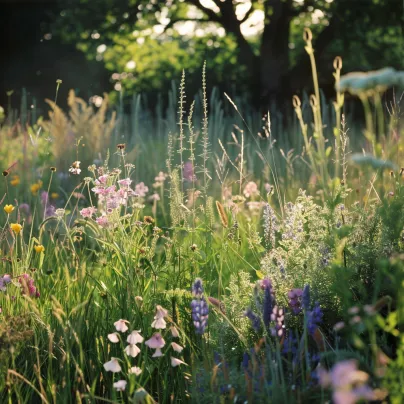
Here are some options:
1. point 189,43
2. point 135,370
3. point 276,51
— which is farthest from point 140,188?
point 189,43

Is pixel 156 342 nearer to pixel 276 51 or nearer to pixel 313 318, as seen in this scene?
pixel 313 318

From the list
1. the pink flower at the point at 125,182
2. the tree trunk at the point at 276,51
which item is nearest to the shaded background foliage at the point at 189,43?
the tree trunk at the point at 276,51

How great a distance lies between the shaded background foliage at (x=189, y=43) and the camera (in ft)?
48.1

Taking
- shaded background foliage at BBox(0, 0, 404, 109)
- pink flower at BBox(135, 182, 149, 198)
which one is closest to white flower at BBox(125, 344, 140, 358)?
pink flower at BBox(135, 182, 149, 198)

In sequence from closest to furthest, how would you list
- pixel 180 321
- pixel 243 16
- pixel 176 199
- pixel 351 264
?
pixel 351 264 → pixel 180 321 → pixel 176 199 → pixel 243 16

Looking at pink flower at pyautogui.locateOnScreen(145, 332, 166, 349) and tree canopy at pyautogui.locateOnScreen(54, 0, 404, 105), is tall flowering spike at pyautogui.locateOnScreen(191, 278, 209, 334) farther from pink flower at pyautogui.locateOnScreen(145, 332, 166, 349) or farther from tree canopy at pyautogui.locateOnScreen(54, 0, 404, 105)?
tree canopy at pyautogui.locateOnScreen(54, 0, 404, 105)

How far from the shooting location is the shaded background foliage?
48.1 feet

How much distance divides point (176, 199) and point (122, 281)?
0.42 meters

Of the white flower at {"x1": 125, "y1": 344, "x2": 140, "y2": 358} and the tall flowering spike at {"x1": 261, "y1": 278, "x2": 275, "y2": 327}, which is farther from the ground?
the tall flowering spike at {"x1": 261, "y1": 278, "x2": 275, "y2": 327}

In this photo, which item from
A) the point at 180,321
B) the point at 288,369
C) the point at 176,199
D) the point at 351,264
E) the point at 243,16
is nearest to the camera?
the point at 288,369

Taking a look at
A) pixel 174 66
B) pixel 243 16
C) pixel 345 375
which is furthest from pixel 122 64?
pixel 345 375

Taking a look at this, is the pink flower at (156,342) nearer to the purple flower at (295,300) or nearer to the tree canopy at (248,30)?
the purple flower at (295,300)

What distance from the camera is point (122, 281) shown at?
8.49ft

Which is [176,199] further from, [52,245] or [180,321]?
[52,245]
